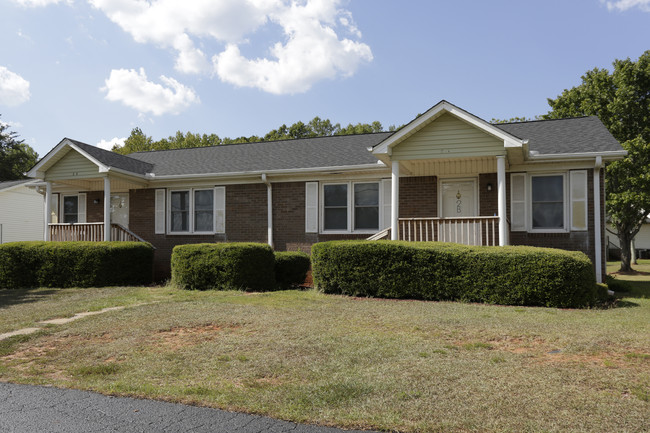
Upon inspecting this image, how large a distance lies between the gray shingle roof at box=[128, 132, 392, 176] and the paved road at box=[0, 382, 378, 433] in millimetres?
10917

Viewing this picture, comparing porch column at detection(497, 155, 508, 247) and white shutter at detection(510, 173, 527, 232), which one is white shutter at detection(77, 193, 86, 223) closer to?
porch column at detection(497, 155, 508, 247)

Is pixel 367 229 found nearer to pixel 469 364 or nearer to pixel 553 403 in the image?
pixel 469 364

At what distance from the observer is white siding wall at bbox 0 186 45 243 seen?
28938 mm

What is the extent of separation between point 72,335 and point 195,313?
1947 millimetres

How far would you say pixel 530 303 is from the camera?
9023mm

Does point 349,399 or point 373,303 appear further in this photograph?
point 373,303

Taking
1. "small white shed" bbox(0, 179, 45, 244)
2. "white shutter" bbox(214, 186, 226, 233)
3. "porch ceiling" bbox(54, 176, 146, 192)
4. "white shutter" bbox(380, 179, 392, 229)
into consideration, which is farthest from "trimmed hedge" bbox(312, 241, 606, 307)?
"small white shed" bbox(0, 179, 45, 244)

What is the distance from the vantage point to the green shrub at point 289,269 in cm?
1284

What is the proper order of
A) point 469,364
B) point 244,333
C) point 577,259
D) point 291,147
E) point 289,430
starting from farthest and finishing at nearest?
point 291,147, point 577,259, point 244,333, point 469,364, point 289,430

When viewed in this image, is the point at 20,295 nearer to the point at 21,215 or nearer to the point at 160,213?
the point at 160,213

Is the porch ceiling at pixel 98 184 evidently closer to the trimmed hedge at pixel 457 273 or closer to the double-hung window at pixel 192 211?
the double-hung window at pixel 192 211

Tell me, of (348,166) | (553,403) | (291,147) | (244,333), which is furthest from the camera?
(291,147)

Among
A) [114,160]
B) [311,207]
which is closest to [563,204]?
[311,207]

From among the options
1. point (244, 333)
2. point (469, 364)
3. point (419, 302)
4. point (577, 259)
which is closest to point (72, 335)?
point (244, 333)
